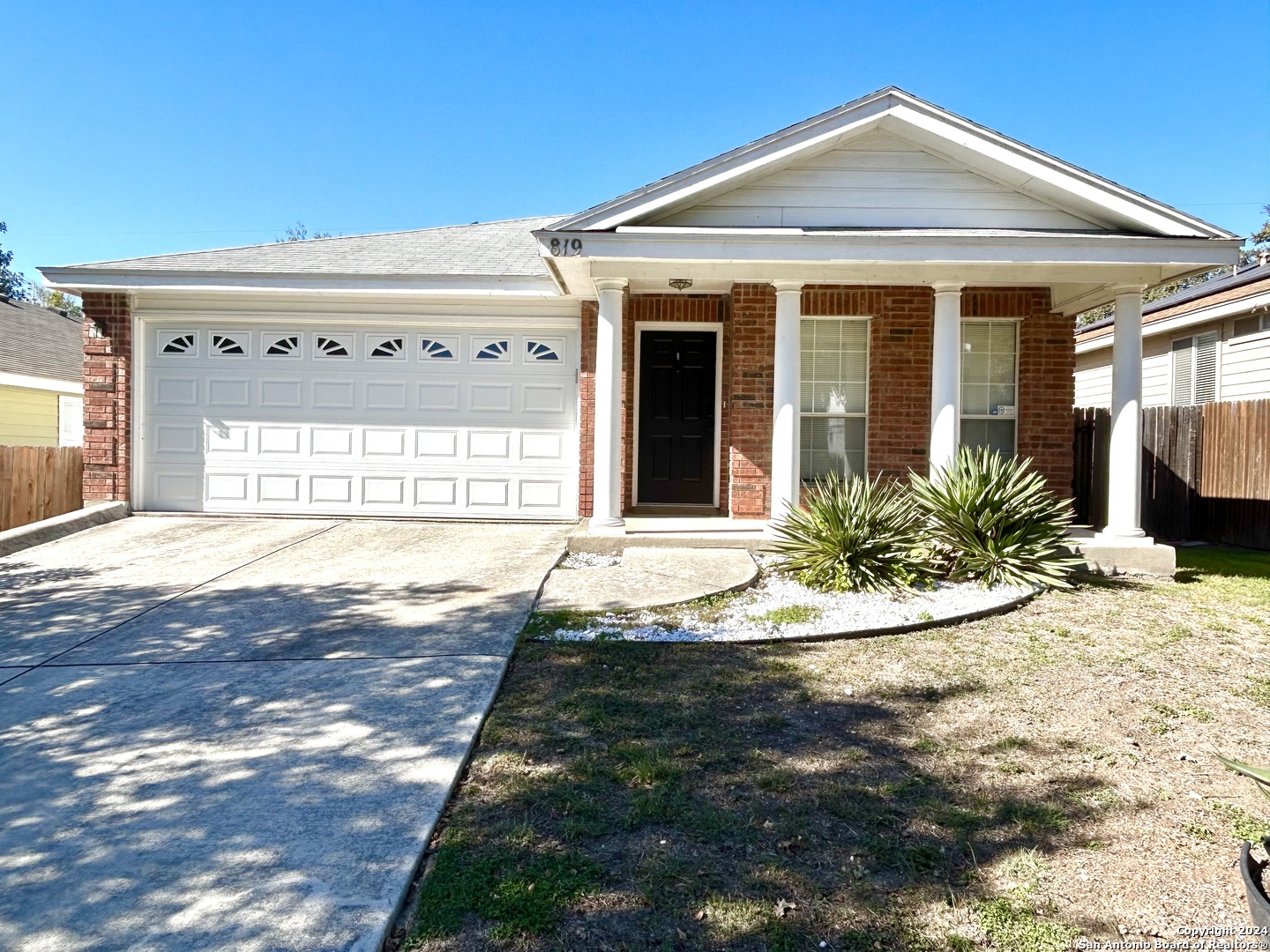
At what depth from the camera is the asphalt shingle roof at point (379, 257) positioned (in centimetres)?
987

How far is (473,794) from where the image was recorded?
3236mm

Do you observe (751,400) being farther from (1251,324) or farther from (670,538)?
(1251,324)

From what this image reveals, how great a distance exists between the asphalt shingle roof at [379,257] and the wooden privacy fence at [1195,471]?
24.4 feet

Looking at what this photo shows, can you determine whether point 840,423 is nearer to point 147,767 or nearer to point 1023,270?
point 1023,270

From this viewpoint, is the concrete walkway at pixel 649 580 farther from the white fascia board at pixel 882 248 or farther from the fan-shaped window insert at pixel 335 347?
the fan-shaped window insert at pixel 335 347

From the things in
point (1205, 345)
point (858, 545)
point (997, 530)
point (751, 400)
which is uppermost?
point (1205, 345)

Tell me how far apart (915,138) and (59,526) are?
10.2m

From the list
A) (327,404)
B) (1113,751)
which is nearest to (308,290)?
(327,404)

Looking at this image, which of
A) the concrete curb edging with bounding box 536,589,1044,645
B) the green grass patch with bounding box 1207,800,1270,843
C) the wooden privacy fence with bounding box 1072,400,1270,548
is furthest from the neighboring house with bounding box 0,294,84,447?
the green grass patch with bounding box 1207,800,1270,843

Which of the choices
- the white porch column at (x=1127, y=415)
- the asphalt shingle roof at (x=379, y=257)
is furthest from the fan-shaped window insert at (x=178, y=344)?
the white porch column at (x=1127, y=415)

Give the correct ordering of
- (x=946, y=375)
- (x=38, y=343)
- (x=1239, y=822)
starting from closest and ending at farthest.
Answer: (x=1239, y=822), (x=946, y=375), (x=38, y=343)

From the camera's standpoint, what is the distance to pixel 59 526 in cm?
889

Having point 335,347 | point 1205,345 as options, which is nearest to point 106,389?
point 335,347

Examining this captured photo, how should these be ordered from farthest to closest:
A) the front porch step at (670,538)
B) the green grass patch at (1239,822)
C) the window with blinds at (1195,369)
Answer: the window with blinds at (1195,369) → the front porch step at (670,538) → the green grass patch at (1239,822)
